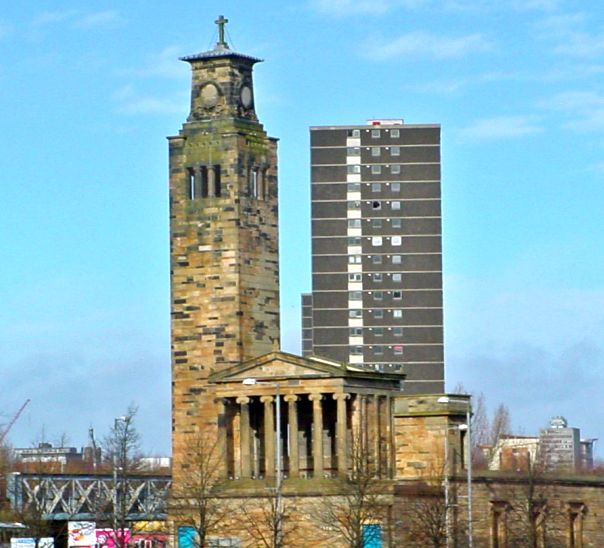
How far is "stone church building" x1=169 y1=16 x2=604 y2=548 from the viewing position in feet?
388

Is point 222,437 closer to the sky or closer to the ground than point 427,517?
closer to the sky

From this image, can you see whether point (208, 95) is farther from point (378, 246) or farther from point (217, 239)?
point (378, 246)

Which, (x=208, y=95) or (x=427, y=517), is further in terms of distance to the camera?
(x=208, y=95)

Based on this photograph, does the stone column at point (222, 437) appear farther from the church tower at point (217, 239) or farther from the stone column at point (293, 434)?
the stone column at point (293, 434)

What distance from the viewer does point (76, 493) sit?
502 feet

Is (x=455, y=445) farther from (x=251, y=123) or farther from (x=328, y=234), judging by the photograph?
(x=328, y=234)

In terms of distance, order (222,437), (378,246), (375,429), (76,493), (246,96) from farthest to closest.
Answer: (378,246)
(76,493)
(246,96)
(222,437)
(375,429)

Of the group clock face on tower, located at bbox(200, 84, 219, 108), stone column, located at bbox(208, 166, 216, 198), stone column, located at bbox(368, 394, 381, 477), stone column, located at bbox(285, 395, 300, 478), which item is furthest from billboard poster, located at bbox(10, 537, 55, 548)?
clock face on tower, located at bbox(200, 84, 219, 108)

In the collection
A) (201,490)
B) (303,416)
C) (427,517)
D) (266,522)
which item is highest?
(303,416)

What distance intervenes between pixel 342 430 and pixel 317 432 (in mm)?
1481

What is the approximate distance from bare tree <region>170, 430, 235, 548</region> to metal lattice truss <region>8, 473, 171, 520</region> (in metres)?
10.6

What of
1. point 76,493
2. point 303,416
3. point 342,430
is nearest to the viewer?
point 342,430

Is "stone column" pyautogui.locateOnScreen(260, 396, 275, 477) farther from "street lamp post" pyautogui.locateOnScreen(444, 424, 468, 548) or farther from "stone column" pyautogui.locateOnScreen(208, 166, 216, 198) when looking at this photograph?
"stone column" pyautogui.locateOnScreen(208, 166, 216, 198)

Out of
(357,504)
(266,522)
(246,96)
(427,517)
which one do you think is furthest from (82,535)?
(246,96)
